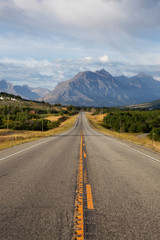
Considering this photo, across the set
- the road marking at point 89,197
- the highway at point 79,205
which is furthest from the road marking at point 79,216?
the road marking at point 89,197

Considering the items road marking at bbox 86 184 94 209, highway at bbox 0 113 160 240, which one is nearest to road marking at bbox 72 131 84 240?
highway at bbox 0 113 160 240

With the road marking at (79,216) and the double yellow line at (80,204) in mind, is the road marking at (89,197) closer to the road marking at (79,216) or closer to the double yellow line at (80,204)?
the double yellow line at (80,204)

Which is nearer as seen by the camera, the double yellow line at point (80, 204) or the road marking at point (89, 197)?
the double yellow line at point (80, 204)

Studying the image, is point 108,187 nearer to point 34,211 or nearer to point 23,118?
point 34,211

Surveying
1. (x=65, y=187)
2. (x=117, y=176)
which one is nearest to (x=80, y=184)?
(x=65, y=187)

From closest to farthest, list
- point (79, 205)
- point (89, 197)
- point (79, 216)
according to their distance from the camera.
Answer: point (79, 216) → point (79, 205) → point (89, 197)

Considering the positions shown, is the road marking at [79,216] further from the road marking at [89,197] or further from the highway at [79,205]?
the road marking at [89,197]

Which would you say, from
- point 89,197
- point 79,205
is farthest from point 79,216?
point 89,197

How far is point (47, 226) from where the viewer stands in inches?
128

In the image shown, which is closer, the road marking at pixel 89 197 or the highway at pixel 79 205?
the highway at pixel 79 205

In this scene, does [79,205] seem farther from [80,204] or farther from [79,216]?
[79,216]

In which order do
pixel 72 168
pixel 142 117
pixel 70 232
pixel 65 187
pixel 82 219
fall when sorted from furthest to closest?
pixel 142 117 → pixel 72 168 → pixel 65 187 → pixel 82 219 → pixel 70 232

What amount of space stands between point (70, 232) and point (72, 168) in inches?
185

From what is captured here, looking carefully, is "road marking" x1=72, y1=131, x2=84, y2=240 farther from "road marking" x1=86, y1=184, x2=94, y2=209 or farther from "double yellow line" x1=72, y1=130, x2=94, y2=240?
"road marking" x1=86, y1=184, x2=94, y2=209
